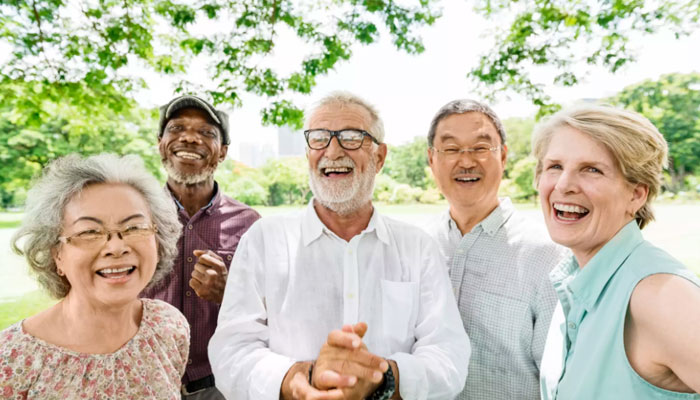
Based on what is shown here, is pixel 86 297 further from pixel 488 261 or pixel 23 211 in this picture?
pixel 488 261

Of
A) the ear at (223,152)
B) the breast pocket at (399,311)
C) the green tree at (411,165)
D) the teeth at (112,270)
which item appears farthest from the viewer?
the green tree at (411,165)


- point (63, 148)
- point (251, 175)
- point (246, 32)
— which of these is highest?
point (246, 32)

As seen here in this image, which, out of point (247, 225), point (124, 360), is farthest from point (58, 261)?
point (247, 225)

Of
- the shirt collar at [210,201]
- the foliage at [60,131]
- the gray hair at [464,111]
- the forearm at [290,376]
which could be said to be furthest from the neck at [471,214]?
the foliage at [60,131]

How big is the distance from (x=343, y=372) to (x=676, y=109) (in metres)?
33.4

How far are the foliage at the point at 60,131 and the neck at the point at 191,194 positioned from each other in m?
4.93

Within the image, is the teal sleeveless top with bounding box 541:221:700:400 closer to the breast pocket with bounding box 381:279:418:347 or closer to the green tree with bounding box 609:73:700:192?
the breast pocket with bounding box 381:279:418:347

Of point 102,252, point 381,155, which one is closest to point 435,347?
point 381,155

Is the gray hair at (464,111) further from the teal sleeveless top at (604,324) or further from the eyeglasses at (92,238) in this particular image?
the eyeglasses at (92,238)

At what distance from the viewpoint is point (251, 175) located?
40.8m

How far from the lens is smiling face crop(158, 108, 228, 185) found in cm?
288

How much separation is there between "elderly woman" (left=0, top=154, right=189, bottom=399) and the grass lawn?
A: 0.50 feet

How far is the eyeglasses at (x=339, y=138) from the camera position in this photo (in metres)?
2.24

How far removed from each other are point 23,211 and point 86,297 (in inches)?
18.0
